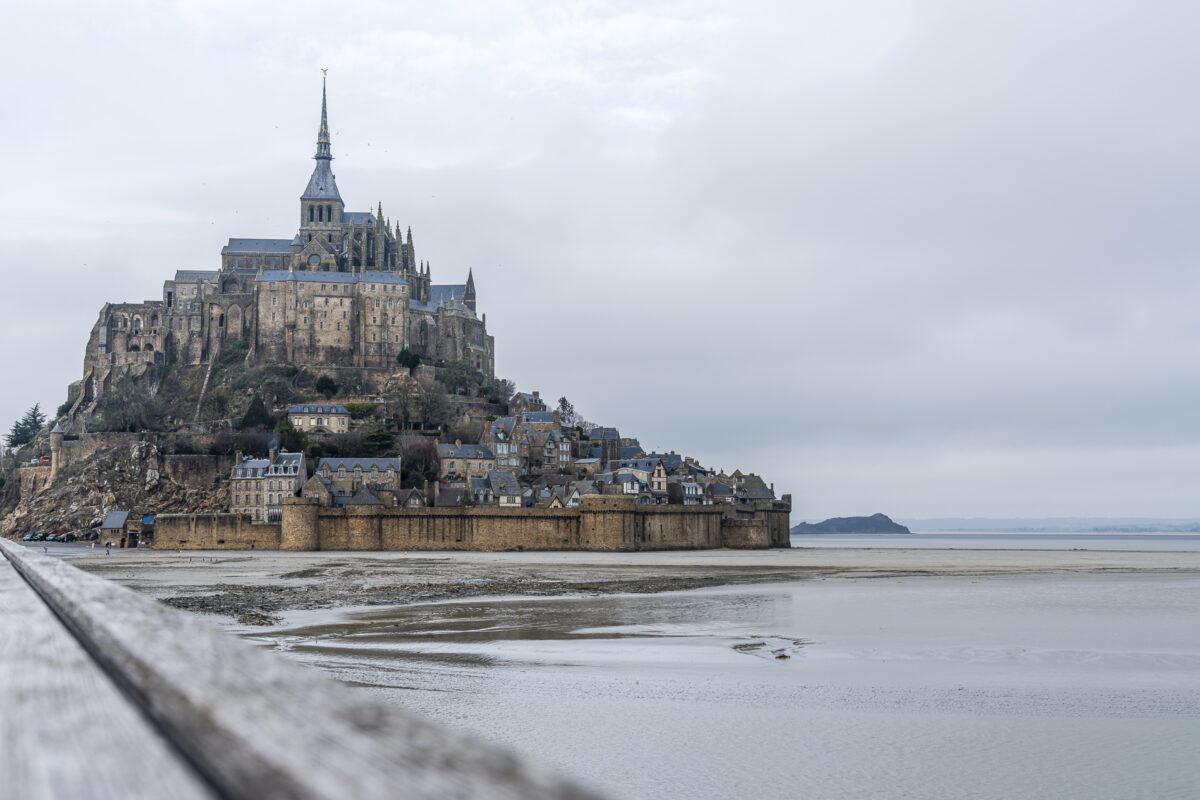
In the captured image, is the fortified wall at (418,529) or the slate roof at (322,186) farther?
the slate roof at (322,186)

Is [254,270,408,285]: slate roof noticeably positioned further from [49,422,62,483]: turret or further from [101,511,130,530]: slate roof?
[101,511,130,530]: slate roof

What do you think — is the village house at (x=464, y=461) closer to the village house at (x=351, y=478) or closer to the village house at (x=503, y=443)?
the village house at (x=503, y=443)

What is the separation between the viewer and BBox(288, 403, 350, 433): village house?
3083 inches

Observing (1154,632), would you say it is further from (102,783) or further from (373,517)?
(373,517)

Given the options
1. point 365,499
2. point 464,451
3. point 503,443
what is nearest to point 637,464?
point 503,443

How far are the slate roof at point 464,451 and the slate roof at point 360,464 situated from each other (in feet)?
15.8

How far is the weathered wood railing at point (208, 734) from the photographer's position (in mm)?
1229

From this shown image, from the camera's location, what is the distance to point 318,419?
7875 centimetres

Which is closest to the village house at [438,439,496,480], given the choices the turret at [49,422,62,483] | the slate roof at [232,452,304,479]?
the slate roof at [232,452,304,479]

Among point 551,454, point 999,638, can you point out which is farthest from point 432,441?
point 999,638

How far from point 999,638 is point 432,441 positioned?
197 feet

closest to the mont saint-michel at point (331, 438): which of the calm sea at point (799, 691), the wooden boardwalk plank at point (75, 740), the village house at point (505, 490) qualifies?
the village house at point (505, 490)

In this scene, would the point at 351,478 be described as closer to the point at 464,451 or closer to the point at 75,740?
the point at 464,451

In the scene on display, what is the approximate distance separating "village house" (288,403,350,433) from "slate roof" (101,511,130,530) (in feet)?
45.7
